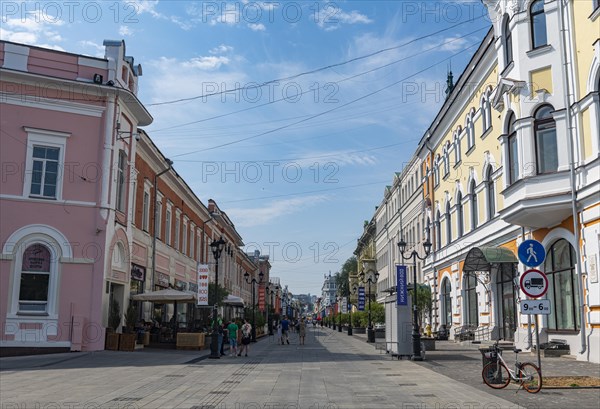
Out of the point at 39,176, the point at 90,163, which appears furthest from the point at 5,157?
the point at 90,163

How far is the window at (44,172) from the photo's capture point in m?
24.5

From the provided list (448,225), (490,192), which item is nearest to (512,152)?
(490,192)

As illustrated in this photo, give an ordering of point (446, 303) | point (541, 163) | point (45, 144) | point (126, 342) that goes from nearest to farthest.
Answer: point (541, 163) < point (45, 144) < point (126, 342) < point (446, 303)

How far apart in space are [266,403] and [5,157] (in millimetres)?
17572

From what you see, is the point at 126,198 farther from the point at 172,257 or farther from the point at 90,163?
the point at 172,257

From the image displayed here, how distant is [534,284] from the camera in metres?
12.9

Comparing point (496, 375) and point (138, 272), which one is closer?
point (496, 375)

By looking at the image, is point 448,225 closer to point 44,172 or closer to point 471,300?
point 471,300

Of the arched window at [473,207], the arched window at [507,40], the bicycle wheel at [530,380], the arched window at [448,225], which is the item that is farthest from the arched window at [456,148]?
the bicycle wheel at [530,380]

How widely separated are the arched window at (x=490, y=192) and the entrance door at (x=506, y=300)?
9.13ft

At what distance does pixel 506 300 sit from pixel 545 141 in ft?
31.5

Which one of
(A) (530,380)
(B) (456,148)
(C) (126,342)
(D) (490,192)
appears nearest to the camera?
(A) (530,380)

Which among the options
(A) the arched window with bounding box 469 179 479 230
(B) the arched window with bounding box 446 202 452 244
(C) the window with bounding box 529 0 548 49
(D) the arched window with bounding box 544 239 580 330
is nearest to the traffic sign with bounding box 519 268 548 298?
(D) the arched window with bounding box 544 239 580 330

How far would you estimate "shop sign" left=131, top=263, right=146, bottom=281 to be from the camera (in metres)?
29.3
